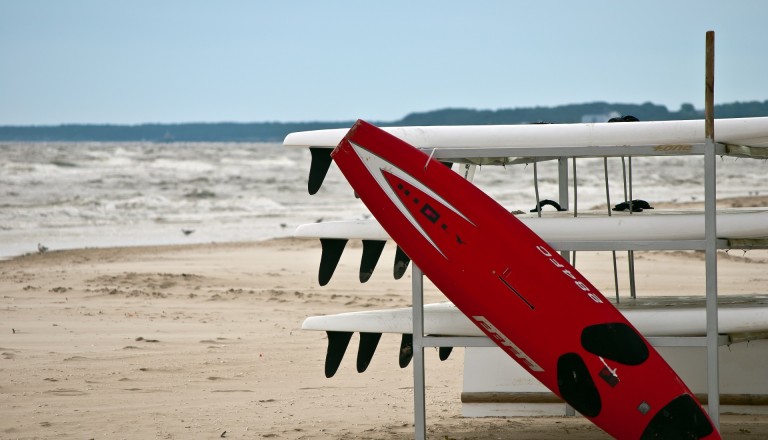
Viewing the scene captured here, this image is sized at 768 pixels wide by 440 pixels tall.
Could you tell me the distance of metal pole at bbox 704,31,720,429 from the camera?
333 cm

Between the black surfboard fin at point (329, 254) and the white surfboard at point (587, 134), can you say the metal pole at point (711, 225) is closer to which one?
the white surfboard at point (587, 134)

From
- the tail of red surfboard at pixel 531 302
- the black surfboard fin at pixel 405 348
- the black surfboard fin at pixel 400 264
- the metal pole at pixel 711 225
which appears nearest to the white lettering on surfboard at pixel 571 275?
the tail of red surfboard at pixel 531 302

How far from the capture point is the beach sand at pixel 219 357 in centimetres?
421

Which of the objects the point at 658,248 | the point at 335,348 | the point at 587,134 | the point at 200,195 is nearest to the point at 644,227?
the point at 658,248

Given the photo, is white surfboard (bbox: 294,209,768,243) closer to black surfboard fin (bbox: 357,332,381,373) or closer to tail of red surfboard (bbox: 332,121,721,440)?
tail of red surfboard (bbox: 332,121,721,440)

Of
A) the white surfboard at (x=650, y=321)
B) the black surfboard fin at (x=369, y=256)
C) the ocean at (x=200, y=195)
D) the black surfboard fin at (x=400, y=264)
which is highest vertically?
the black surfboard fin at (x=369, y=256)

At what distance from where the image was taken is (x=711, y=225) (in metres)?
3.36

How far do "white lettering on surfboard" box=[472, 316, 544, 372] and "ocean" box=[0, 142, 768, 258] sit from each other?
9.77 meters

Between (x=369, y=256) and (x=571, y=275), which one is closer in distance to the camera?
(x=571, y=275)

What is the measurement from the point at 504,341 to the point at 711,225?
83 cm

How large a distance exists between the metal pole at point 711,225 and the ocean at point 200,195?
1018 centimetres

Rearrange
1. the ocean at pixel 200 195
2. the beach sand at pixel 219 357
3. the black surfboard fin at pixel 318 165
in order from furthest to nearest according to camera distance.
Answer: the ocean at pixel 200 195
the beach sand at pixel 219 357
the black surfboard fin at pixel 318 165

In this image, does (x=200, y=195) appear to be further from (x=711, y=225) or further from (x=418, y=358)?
(x=711, y=225)

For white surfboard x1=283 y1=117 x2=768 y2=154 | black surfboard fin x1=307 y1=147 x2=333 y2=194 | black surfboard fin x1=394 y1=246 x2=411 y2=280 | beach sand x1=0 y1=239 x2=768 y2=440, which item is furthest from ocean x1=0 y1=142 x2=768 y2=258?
white surfboard x1=283 y1=117 x2=768 y2=154
